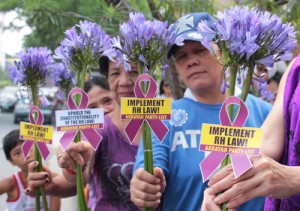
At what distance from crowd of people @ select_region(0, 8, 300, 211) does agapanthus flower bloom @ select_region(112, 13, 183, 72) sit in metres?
0.12

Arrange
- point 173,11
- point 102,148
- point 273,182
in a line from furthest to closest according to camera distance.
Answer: point 173,11
point 102,148
point 273,182

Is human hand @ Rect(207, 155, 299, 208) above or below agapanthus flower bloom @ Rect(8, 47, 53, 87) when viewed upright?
below

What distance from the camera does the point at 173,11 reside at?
2.75m

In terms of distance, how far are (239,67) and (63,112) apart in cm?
58

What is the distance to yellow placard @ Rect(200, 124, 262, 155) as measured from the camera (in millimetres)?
1029

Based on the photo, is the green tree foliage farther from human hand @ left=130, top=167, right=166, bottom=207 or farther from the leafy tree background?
human hand @ left=130, top=167, right=166, bottom=207

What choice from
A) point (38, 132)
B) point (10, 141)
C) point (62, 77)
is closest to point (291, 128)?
point (38, 132)

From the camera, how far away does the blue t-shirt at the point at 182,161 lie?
4.93ft

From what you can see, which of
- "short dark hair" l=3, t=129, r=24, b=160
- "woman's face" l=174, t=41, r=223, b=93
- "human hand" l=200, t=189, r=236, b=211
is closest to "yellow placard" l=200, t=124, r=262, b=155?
"human hand" l=200, t=189, r=236, b=211

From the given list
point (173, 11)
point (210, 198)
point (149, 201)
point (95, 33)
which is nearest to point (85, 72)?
point (95, 33)

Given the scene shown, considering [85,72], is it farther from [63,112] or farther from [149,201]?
[149,201]

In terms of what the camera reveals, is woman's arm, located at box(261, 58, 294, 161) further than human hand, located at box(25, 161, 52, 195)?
No

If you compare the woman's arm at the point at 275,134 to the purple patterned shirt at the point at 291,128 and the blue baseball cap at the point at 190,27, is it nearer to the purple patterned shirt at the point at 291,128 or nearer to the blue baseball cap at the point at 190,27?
the purple patterned shirt at the point at 291,128

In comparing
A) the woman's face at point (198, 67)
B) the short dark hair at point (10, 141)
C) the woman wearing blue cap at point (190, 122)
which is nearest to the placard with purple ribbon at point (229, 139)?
the woman wearing blue cap at point (190, 122)
